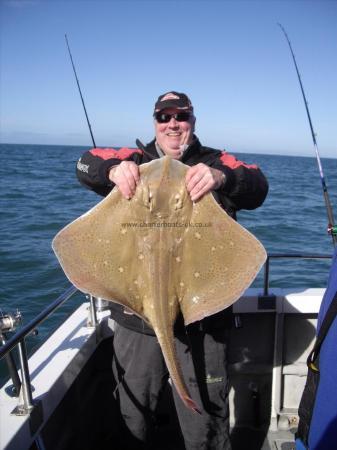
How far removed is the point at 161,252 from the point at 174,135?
102 cm

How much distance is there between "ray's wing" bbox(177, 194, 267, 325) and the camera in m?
2.14

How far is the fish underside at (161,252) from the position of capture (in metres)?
2.11

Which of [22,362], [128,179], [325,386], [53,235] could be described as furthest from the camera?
[53,235]

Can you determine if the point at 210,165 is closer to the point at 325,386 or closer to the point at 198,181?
the point at 198,181

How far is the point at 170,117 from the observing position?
2.72 m

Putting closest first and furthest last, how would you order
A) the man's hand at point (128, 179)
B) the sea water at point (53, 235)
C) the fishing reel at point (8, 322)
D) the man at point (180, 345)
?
the man's hand at point (128, 179) < the fishing reel at point (8, 322) < the man at point (180, 345) < the sea water at point (53, 235)

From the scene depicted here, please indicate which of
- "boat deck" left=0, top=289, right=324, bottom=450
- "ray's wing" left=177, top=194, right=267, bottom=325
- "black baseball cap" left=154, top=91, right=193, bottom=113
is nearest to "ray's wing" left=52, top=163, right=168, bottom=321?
"ray's wing" left=177, top=194, right=267, bottom=325

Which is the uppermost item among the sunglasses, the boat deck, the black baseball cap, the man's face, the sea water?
the black baseball cap

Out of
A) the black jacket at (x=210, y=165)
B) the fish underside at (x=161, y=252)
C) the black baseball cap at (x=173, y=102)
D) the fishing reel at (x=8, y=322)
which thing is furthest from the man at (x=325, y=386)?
the fishing reel at (x=8, y=322)

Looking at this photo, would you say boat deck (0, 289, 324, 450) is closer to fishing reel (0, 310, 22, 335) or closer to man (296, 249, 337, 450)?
fishing reel (0, 310, 22, 335)

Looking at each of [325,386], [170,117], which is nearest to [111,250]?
[170,117]

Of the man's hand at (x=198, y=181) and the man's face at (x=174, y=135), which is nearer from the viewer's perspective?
the man's hand at (x=198, y=181)

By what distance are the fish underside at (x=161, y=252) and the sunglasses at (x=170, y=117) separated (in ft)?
2.28

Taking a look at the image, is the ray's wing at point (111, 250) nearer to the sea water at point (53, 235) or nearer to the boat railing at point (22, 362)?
the boat railing at point (22, 362)
